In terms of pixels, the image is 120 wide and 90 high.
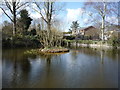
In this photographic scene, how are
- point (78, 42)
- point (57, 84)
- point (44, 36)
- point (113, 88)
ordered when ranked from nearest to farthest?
point (113, 88)
point (57, 84)
point (44, 36)
point (78, 42)

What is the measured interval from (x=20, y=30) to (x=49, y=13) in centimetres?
502

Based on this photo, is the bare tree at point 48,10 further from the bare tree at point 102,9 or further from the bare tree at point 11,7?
the bare tree at point 102,9

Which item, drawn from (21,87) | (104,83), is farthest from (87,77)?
(21,87)

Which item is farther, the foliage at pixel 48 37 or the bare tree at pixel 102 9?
the bare tree at pixel 102 9

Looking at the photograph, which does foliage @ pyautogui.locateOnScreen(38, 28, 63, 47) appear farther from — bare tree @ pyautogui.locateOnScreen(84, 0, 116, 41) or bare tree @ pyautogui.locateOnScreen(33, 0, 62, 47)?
bare tree @ pyautogui.locateOnScreen(84, 0, 116, 41)

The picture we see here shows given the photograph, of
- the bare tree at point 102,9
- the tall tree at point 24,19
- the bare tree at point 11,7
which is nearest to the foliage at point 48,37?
the bare tree at point 11,7

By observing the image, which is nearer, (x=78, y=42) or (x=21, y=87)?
(x=21, y=87)

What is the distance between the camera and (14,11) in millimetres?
15078

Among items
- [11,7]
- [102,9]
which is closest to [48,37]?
[11,7]

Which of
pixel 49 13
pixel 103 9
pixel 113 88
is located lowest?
pixel 113 88

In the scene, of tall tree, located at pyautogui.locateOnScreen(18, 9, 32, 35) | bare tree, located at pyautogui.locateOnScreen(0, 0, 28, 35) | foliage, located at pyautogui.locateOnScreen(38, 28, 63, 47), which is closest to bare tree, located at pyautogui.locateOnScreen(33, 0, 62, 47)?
foliage, located at pyautogui.locateOnScreen(38, 28, 63, 47)

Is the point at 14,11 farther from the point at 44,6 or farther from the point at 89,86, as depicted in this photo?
the point at 89,86

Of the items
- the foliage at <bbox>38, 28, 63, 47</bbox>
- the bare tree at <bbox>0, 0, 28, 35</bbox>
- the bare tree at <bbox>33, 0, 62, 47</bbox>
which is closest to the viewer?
the foliage at <bbox>38, 28, 63, 47</bbox>

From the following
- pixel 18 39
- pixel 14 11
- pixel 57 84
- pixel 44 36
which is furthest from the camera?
pixel 14 11
